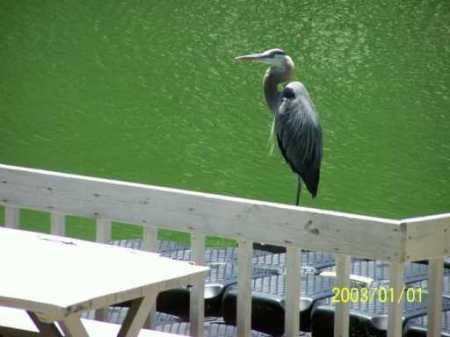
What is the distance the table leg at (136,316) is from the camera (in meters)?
2.26

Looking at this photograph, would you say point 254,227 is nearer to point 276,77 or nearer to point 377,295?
point 377,295

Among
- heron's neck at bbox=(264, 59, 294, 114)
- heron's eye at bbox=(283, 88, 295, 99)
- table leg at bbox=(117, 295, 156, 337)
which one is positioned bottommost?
table leg at bbox=(117, 295, 156, 337)

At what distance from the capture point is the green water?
7.75 metres

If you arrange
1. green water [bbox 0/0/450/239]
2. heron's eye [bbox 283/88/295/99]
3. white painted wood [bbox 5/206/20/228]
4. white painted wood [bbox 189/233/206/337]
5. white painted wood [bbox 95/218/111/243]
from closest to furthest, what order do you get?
white painted wood [bbox 189/233/206/337] → white painted wood [bbox 95/218/111/243] → white painted wood [bbox 5/206/20/228] → heron's eye [bbox 283/88/295/99] → green water [bbox 0/0/450/239]

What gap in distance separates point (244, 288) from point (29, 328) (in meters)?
0.50

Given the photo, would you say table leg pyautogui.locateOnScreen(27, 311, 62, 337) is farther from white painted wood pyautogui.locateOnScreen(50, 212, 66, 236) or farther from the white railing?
white painted wood pyautogui.locateOnScreen(50, 212, 66, 236)

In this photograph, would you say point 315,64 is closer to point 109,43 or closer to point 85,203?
point 109,43

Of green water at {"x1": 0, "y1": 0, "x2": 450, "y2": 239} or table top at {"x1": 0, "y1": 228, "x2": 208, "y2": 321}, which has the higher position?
green water at {"x1": 0, "y1": 0, "x2": 450, "y2": 239}

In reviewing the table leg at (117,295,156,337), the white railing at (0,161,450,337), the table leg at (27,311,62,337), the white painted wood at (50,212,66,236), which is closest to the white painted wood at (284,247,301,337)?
the white railing at (0,161,450,337)

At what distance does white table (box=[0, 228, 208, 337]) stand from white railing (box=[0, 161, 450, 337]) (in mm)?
180

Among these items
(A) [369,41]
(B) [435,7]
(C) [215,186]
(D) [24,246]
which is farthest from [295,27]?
(D) [24,246]

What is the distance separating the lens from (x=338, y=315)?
245cm

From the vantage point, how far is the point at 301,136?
5234mm

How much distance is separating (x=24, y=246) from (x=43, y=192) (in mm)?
306
